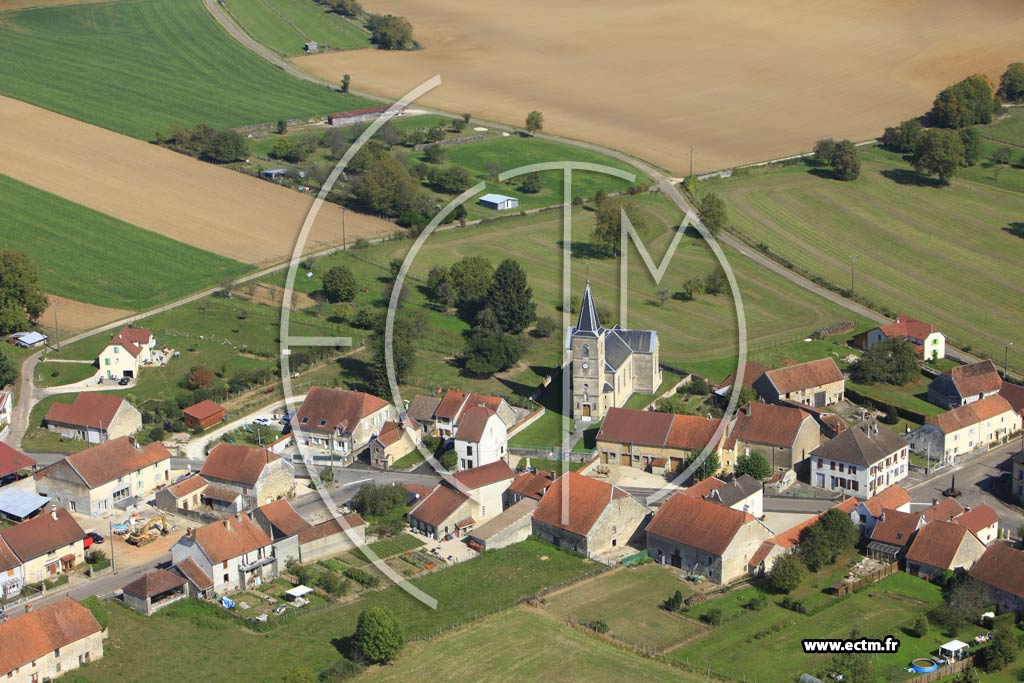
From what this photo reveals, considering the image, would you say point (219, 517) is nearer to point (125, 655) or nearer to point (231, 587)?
point (231, 587)

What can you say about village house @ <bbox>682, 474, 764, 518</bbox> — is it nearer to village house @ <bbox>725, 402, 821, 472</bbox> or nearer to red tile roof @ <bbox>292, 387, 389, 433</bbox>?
village house @ <bbox>725, 402, 821, 472</bbox>

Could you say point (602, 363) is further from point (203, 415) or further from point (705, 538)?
point (203, 415)

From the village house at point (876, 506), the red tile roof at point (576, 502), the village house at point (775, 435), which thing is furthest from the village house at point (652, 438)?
the village house at point (876, 506)

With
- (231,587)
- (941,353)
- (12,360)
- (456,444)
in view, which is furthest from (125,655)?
(941,353)

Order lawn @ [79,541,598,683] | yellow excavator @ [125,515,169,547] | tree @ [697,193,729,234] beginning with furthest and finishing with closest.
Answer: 1. tree @ [697,193,729,234]
2. yellow excavator @ [125,515,169,547]
3. lawn @ [79,541,598,683]

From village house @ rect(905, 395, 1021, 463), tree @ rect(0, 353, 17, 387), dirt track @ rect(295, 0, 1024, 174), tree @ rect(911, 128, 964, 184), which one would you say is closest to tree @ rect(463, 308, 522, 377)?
village house @ rect(905, 395, 1021, 463)

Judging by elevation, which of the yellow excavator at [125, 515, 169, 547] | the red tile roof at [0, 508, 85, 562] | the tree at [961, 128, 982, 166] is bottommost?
the yellow excavator at [125, 515, 169, 547]

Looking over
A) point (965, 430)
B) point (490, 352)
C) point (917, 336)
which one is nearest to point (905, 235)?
point (917, 336)

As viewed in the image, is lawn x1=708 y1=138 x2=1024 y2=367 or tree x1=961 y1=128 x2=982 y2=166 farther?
tree x1=961 y1=128 x2=982 y2=166
